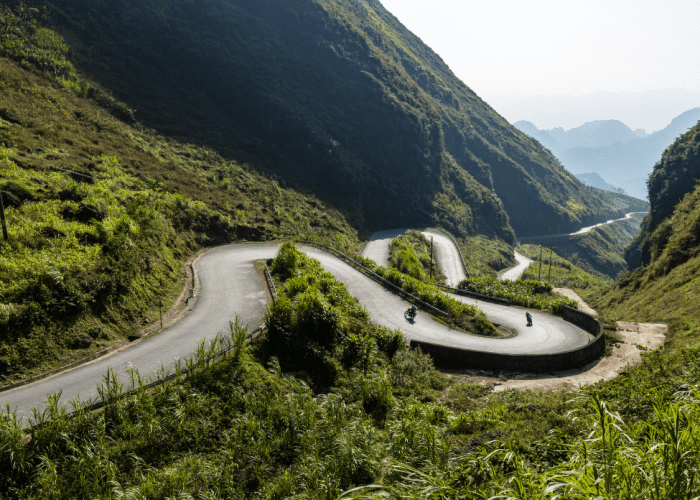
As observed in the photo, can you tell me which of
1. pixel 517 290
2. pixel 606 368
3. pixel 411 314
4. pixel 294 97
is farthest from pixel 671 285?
pixel 294 97

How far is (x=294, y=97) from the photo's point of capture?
80.8m

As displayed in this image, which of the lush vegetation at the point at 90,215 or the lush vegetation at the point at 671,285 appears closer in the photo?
the lush vegetation at the point at 90,215

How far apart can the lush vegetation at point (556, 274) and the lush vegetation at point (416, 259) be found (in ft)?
71.7

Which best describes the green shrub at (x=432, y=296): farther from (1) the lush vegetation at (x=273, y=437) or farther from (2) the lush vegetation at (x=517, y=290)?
(1) the lush vegetation at (x=273, y=437)

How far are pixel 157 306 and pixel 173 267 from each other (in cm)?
557

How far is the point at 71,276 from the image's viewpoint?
510 inches

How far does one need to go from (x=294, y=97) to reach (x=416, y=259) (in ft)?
183

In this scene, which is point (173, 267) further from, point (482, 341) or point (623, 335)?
point (623, 335)

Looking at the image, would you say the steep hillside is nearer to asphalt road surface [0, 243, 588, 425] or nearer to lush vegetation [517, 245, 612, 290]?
lush vegetation [517, 245, 612, 290]

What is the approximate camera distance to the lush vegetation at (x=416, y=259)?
39.2m

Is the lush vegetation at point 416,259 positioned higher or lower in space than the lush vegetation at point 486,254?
lower

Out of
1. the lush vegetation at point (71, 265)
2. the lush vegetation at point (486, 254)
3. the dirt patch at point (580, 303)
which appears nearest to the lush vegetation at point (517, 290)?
the dirt patch at point (580, 303)

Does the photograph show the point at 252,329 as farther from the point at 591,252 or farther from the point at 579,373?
the point at 591,252

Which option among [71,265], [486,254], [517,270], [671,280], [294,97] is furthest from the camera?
[486,254]
